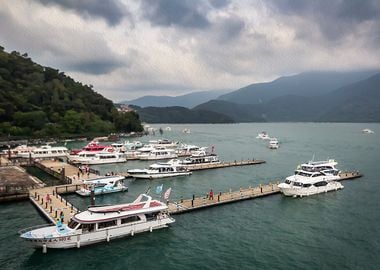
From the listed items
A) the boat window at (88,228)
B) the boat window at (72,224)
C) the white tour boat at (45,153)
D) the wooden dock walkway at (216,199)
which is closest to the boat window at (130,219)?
the boat window at (88,228)

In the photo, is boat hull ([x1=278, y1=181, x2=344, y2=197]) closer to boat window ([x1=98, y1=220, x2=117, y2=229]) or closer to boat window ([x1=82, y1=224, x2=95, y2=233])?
boat window ([x1=98, y1=220, x2=117, y2=229])

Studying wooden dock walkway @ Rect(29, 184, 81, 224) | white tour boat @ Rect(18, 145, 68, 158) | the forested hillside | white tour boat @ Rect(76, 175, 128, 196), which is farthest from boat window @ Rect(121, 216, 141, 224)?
the forested hillside

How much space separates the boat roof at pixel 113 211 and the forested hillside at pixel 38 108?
118 meters

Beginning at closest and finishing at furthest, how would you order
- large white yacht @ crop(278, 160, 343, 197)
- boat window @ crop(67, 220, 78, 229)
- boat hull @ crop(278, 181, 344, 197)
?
boat window @ crop(67, 220, 78, 229)
boat hull @ crop(278, 181, 344, 197)
large white yacht @ crop(278, 160, 343, 197)

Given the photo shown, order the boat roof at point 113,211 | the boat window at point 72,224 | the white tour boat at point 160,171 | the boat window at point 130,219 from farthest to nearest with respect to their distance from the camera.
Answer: the white tour boat at point 160,171 → the boat window at point 130,219 → the boat roof at point 113,211 → the boat window at point 72,224

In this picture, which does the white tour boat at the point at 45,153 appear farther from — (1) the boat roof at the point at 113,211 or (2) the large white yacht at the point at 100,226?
(1) the boat roof at the point at 113,211

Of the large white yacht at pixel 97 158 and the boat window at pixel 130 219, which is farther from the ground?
the large white yacht at pixel 97 158

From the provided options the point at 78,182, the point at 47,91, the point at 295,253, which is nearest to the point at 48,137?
the point at 47,91

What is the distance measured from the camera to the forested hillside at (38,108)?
142 meters

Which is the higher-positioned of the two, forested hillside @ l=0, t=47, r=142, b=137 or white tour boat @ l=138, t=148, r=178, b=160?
forested hillside @ l=0, t=47, r=142, b=137

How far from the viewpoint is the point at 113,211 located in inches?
1340

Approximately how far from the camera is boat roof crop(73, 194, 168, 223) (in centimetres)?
3231

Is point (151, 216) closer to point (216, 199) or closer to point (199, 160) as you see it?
point (216, 199)

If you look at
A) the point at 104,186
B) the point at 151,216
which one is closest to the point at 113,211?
the point at 151,216
